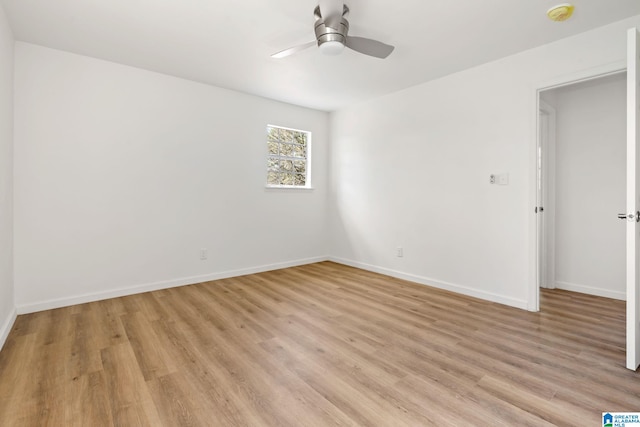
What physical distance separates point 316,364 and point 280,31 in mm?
2589

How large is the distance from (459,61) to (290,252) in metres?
3.31

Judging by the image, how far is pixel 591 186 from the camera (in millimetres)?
3398

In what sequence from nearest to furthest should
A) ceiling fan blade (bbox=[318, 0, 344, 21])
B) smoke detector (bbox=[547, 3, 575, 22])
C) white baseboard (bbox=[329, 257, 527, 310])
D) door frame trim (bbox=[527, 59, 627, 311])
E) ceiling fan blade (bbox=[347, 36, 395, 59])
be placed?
ceiling fan blade (bbox=[318, 0, 344, 21]) → smoke detector (bbox=[547, 3, 575, 22]) → ceiling fan blade (bbox=[347, 36, 395, 59]) → door frame trim (bbox=[527, 59, 627, 311]) → white baseboard (bbox=[329, 257, 527, 310])

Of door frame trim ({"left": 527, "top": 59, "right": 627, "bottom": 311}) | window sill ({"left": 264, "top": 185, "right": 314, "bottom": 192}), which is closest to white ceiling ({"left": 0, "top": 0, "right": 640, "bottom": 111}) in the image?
door frame trim ({"left": 527, "top": 59, "right": 627, "bottom": 311})

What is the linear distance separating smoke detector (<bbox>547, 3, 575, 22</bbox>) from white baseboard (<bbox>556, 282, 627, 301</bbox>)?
278cm

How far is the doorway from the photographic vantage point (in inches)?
127

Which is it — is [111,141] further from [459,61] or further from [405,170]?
[459,61]

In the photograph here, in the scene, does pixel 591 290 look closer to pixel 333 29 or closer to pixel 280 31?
pixel 333 29

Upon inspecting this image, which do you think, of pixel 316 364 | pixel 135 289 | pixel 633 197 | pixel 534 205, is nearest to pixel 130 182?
pixel 135 289

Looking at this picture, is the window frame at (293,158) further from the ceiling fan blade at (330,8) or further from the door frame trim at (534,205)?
the door frame trim at (534,205)

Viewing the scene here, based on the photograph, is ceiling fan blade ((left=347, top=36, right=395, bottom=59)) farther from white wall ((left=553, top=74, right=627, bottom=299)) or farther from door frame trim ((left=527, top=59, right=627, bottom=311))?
white wall ((left=553, top=74, right=627, bottom=299))

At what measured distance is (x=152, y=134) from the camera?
11.4 ft

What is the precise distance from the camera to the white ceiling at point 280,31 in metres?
2.25
